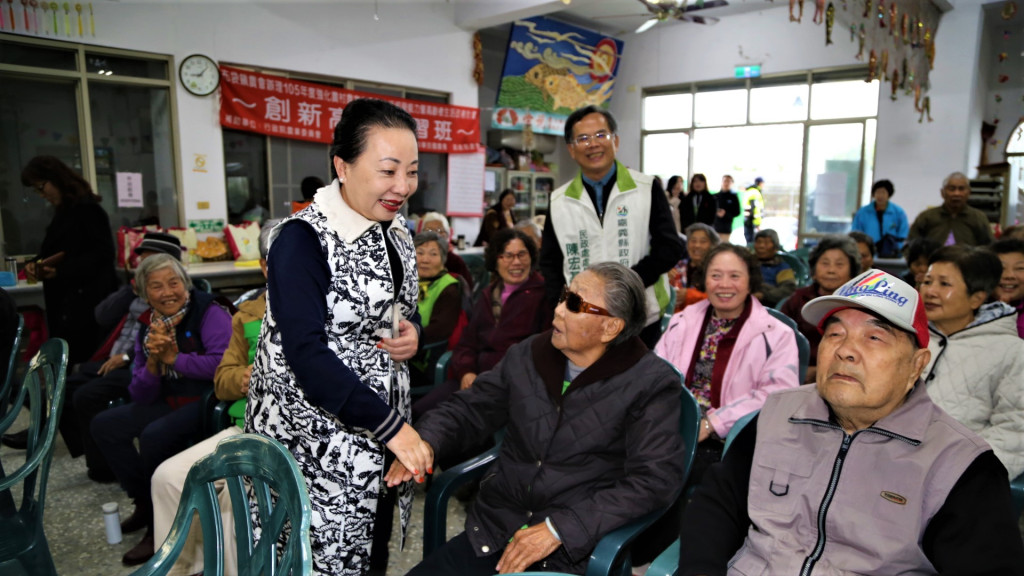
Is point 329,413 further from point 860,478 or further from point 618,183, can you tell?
point 618,183

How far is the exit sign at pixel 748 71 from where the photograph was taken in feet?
28.1

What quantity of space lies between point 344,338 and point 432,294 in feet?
5.99

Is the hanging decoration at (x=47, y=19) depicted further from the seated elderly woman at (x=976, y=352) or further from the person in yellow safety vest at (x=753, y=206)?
the person in yellow safety vest at (x=753, y=206)

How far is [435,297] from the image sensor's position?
3107mm

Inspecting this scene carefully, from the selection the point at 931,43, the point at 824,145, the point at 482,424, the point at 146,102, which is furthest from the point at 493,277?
the point at 824,145

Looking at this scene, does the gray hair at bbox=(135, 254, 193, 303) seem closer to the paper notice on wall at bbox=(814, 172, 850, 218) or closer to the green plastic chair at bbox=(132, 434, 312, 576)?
the green plastic chair at bbox=(132, 434, 312, 576)

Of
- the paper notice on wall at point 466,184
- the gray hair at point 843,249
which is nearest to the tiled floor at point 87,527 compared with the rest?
the gray hair at point 843,249

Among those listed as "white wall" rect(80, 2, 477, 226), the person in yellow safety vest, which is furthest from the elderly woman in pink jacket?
the person in yellow safety vest

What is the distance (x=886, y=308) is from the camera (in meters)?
1.20

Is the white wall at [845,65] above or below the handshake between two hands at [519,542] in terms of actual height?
above

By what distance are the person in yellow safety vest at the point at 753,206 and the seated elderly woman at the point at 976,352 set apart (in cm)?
734

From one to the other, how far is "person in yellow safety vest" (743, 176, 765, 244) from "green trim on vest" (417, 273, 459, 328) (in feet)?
23.3

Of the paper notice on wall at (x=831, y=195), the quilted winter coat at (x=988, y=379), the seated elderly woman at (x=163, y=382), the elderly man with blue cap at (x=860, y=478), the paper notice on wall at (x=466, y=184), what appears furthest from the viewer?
the paper notice on wall at (x=831, y=195)

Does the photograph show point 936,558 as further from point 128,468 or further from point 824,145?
point 824,145
